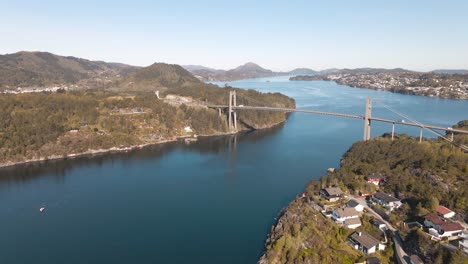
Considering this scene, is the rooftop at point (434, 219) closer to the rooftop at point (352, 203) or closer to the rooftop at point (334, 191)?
the rooftop at point (352, 203)

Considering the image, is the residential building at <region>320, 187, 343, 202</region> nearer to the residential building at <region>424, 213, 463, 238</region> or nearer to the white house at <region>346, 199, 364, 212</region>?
the white house at <region>346, 199, 364, 212</region>

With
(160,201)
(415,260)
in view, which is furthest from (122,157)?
(415,260)

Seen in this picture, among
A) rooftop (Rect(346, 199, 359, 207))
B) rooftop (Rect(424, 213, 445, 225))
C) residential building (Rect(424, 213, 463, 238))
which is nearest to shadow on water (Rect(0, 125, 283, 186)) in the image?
rooftop (Rect(346, 199, 359, 207))

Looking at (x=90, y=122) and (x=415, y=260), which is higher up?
(x=90, y=122)

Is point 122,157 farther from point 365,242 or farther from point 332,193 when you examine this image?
point 365,242

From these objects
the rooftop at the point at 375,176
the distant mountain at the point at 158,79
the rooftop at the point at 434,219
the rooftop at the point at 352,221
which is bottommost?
the rooftop at the point at 352,221

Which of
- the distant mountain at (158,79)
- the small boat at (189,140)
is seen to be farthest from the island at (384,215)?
the distant mountain at (158,79)
